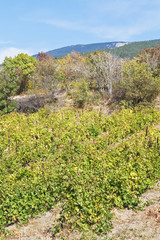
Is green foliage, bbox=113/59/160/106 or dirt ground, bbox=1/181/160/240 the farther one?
green foliage, bbox=113/59/160/106

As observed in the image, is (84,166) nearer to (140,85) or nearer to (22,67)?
(140,85)

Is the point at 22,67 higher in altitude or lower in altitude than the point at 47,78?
higher

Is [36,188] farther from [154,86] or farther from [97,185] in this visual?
[154,86]

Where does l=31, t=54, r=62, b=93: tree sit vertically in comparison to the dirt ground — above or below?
above

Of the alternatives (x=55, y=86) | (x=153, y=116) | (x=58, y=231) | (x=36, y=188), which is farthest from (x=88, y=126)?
(x=55, y=86)

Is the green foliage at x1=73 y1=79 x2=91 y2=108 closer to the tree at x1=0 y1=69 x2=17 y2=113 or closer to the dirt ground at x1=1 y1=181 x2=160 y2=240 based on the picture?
the tree at x1=0 y1=69 x2=17 y2=113

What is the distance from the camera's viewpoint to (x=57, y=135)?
14.6 meters

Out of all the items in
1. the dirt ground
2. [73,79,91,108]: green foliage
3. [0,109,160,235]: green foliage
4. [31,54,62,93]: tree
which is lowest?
the dirt ground

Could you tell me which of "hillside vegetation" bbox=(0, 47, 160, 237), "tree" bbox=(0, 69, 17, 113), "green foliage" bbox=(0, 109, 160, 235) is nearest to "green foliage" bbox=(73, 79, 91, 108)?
"hillside vegetation" bbox=(0, 47, 160, 237)

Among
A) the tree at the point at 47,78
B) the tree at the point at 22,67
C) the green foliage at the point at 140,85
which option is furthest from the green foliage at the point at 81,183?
the tree at the point at 22,67

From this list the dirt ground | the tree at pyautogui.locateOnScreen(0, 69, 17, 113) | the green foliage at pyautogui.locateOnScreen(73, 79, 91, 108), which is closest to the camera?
the dirt ground

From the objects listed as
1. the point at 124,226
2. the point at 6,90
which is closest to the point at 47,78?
the point at 6,90

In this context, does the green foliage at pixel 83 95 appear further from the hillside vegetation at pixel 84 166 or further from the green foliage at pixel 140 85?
the green foliage at pixel 140 85

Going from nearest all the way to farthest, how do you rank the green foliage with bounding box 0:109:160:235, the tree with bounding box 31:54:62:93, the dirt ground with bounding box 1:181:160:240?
the dirt ground with bounding box 1:181:160:240 < the green foliage with bounding box 0:109:160:235 < the tree with bounding box 31:54:62:93
